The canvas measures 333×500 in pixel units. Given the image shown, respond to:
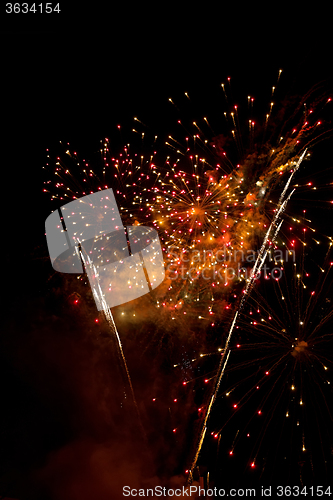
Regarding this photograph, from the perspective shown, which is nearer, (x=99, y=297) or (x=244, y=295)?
(x=244, y=295)

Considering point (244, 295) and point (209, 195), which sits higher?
point (209, 195)

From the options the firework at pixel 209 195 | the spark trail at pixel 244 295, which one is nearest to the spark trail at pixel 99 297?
the firework at pixel 209 195

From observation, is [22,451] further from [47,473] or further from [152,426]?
[152,426]

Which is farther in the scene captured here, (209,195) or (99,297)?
(99,297)

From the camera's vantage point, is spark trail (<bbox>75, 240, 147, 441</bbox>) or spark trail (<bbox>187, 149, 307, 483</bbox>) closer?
spark trail (<bbox>187, 149, 307, 483</bbox>)

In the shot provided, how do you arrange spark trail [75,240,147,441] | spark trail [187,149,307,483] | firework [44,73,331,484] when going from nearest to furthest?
firework [44,73,331,484]
spark trail [187,149,307,483]
spark trail [75,240,147,441]

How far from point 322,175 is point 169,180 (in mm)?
2612

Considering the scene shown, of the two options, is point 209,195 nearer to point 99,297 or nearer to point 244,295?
point 244,295

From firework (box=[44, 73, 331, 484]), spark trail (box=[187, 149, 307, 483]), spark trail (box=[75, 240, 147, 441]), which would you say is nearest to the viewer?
firework (box=[44, 73, 331, 484])

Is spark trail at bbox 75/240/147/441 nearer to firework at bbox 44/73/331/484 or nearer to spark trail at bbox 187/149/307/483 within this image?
firework at bbox 44/73/331/484

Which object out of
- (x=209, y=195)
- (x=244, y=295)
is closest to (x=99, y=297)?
(x=244, y=295)

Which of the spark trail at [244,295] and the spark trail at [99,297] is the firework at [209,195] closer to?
the spark trail at [244,295]

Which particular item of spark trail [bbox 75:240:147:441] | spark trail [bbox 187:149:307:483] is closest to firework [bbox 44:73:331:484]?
spark trail [bbox 187:149:307:483]

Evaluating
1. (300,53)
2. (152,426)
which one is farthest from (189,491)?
(300,53)
